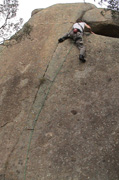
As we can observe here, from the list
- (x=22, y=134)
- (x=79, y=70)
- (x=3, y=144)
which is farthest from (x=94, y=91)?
(x=3, y=144)

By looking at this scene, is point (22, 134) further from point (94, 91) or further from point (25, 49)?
point (25, 49)

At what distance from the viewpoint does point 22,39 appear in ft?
35.0

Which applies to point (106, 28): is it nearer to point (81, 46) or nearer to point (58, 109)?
point (81, 46)

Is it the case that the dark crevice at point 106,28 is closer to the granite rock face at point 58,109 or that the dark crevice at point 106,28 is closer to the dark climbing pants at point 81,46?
the granite rock face at point 58,109

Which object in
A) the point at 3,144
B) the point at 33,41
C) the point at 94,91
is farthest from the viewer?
the point at 33,41

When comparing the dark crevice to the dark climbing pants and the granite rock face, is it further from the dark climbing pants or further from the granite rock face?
the dark climbing pants

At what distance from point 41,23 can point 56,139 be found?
631cm

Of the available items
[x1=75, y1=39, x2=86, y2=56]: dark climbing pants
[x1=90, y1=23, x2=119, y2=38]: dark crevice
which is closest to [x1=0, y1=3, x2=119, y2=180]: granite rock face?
[x1=75, y1=39, x2=86, y2=56]: dark climbing pants

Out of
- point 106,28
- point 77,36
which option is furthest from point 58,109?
point 106,28

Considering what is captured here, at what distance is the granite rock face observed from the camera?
626 cm

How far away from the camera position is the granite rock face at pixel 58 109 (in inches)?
246

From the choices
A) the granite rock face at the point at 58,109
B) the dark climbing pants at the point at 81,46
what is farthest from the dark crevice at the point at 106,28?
the dark climbing pants at the point at 81,46

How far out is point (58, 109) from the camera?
743 cm

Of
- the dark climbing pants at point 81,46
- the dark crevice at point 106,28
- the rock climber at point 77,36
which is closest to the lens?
the dark climbing pants at point 81,46
